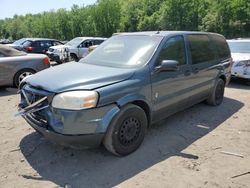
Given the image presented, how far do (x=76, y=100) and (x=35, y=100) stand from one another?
0.75 metres

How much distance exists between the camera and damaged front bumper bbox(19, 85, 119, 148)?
3471 millimetres

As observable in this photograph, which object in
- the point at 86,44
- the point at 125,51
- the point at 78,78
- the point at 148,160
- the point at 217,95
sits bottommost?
the point at 148,160

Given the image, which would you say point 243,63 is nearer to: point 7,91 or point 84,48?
point 7,91

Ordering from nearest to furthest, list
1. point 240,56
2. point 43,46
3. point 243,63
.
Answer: point 243,63 → point 240,56 → point 43,46

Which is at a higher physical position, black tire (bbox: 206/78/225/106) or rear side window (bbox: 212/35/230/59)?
rear side window (bbox: 212/35/230/59)

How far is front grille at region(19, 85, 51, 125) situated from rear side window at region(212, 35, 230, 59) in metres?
4.16

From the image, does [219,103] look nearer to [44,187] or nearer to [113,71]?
[113,71]

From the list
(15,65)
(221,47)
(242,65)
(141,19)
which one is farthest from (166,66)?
(141,19)

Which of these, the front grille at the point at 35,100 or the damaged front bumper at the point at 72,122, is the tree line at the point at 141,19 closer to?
the front grille at the point at 35,100

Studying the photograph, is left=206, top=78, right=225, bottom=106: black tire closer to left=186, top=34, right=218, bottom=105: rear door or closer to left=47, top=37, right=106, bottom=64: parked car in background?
left=186, top=34, right=218, bottom=105: rear door

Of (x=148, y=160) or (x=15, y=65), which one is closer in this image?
(x=148, y=160)

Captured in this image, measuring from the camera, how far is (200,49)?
5633 millimetres

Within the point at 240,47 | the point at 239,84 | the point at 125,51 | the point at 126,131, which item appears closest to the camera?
Result: the point at 126,131

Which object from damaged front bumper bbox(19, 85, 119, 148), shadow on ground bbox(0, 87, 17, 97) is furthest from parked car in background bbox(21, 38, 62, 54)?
damaged front bumper bbox(19, 85, 119, 148)
